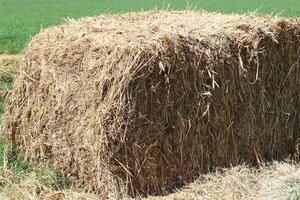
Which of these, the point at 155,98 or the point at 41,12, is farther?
the point at 41,12

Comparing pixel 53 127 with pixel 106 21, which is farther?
pixel 106 21

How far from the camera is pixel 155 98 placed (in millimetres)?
7527

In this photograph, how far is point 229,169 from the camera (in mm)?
8422

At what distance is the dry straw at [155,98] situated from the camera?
291 inches

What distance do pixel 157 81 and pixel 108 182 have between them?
126cm

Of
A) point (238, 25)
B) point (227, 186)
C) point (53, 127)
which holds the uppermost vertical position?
point (238, 25)

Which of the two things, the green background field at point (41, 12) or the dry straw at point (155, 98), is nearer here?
the dry straw at point (155, 98)

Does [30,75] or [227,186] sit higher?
[30,75]

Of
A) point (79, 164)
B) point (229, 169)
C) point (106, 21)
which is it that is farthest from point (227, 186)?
point (106, 21)

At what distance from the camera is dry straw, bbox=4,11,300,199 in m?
7.39

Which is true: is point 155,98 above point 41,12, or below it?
above

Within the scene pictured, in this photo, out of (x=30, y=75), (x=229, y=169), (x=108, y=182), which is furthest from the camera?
(x=30, y=75)

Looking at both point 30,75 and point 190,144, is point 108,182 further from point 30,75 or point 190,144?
point 30,75

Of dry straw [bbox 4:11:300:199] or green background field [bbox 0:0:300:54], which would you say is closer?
dry straw [bbox 4:11:300:199]
